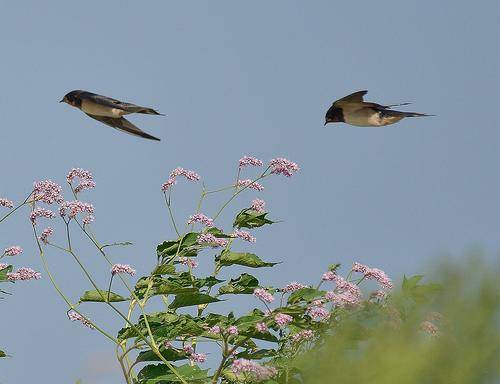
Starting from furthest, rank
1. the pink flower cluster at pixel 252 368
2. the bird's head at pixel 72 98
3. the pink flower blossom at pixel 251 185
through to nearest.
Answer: the bird's head at pixel 72 98 < the pink flower blossom at pixel 251 185 < the pink flower cluster at pixel 252 368

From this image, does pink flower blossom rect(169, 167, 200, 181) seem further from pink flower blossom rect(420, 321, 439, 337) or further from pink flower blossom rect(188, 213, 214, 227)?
pink flower blossom rect(420, 321, 439, 337)

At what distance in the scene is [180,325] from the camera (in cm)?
779

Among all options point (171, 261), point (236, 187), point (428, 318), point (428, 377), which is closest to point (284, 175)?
point (236, 187)

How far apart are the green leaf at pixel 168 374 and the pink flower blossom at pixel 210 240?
42.7 inches

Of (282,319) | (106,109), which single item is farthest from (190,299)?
(106,109)

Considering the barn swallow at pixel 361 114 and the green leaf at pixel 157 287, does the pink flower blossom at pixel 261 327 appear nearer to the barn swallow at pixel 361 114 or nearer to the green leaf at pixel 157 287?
the green leaf at pixel 157 287

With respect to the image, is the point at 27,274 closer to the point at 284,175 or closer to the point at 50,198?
the point at 50,198

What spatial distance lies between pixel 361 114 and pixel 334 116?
31 centimetres

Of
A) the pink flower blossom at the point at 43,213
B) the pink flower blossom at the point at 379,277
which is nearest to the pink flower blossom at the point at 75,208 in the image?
the pink flower blossom at the point at 43,213

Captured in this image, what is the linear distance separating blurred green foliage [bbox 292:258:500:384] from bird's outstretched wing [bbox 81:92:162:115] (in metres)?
3.61

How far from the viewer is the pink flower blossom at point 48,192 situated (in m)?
Answer: 8.27

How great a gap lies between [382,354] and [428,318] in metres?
1.03

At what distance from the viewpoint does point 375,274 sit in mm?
7371

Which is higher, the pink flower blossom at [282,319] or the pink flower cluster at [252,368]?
the pink flower blossom at [282,319]
